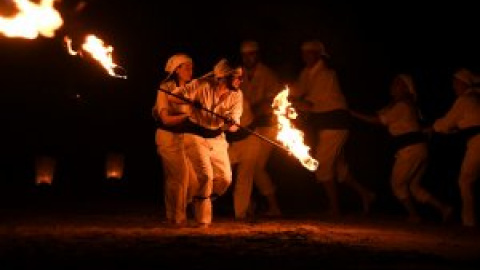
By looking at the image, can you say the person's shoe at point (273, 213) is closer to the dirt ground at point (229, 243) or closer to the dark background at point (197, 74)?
the dirt ground at point (229, 243)

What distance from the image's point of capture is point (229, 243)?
10.7 m

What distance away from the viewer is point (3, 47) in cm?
2080

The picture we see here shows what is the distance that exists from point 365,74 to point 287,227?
705cm

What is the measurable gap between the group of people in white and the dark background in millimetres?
1933

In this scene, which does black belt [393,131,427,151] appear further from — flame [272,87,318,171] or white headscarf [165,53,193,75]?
white headscarf [165,53,193,75]

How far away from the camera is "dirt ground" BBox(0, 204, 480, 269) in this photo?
9.23 metres

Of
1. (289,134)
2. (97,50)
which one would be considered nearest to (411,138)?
(289,134)

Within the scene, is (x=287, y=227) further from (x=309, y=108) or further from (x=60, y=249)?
(x=60, y=249)

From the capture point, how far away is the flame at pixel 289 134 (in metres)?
12.9

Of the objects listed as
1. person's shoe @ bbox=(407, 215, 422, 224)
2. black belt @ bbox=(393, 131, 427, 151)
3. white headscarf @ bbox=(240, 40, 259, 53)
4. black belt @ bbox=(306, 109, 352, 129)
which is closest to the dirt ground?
person's shoe @ bbox=(407, 215, 422, 224)

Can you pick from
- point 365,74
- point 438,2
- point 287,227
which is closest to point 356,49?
point 365,74

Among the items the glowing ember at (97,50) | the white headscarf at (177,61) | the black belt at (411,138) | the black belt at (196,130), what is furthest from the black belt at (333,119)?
the glowing ember at (97,50)

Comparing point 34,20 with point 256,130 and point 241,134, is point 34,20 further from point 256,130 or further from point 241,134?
point 256,130

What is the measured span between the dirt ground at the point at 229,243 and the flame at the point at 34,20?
2.54m
